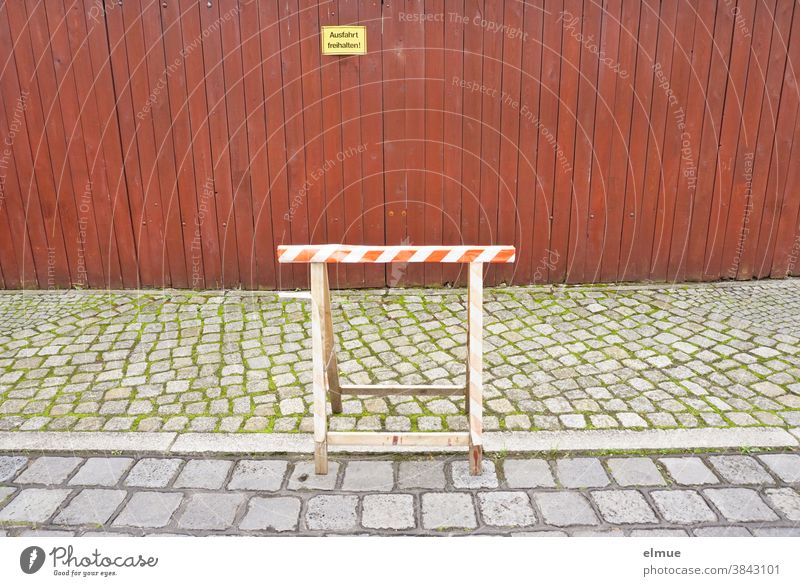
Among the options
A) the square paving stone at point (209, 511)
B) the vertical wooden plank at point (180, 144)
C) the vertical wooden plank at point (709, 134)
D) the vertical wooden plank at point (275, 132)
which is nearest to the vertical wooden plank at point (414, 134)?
the vertical wooden plank at point (275, 132)

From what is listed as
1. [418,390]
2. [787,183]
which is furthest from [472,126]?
[787,183]

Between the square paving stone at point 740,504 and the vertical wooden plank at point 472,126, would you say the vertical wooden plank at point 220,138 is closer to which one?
the vertical wooden plank at point 472,126

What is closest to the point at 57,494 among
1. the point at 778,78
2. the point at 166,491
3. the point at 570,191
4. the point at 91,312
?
the point at 166,491

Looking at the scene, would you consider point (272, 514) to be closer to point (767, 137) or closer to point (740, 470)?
point (740, 470)

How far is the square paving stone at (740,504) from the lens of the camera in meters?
2.90

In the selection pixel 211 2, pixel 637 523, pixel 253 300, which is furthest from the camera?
pixel 253 300

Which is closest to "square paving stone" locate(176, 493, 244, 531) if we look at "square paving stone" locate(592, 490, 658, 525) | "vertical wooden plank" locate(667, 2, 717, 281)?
"square paving stone" locate(592, 490, 658, 525)

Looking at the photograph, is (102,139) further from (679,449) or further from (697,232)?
(697,232)

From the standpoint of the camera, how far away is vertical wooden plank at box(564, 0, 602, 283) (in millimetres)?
5504

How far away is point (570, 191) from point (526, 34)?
4.93 ft

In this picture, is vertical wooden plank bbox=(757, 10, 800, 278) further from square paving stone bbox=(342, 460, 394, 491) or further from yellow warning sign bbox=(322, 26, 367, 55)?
square paving stone bbox=(342, 460, 394, 491)

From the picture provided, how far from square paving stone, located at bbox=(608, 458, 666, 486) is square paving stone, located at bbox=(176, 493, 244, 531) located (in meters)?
1.98

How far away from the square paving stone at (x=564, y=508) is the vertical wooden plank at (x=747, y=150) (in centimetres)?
412

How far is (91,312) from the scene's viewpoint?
18.1ft
